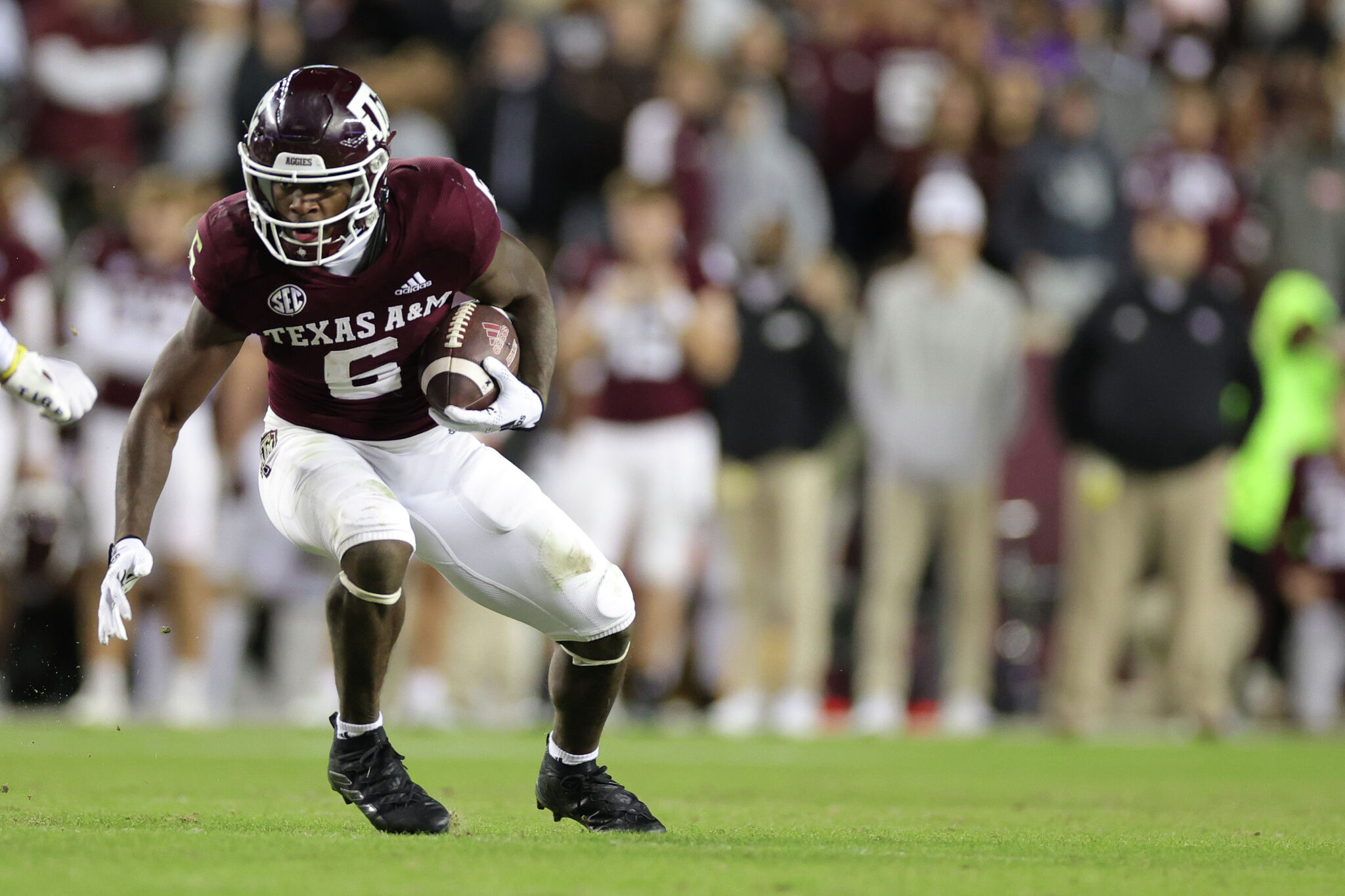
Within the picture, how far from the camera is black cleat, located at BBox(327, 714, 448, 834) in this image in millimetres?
4750

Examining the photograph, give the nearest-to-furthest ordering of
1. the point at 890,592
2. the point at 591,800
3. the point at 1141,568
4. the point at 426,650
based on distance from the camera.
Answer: the point at 591,800 < the point at 426,650 < the point at 1141,568 < the point at 890,592

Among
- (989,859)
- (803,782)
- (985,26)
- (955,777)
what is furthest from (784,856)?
(985,26)

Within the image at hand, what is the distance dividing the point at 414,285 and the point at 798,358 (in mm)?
5663

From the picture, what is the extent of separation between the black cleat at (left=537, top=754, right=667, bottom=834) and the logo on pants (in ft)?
3.41

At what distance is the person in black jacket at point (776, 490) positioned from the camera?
10211mm

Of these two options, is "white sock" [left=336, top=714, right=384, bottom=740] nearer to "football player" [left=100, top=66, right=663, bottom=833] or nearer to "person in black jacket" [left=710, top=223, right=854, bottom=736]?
"football player" [left=100, top=66, right=663, bottom=833]

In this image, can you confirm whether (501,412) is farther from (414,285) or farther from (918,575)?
(918,575)

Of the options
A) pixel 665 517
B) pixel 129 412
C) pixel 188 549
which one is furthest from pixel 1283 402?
pixel 129 412

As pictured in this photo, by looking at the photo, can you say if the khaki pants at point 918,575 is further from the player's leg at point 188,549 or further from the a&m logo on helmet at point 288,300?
the a&m logo on helmet at point 288,300

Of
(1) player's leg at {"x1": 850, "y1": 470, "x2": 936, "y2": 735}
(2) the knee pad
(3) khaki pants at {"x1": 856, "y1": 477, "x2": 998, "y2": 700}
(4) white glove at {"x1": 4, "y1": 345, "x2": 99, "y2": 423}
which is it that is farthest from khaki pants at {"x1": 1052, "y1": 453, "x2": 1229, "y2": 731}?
(4) white glove at {"x1": 4, "y1": 345, "x2": 99, "y2": 423}

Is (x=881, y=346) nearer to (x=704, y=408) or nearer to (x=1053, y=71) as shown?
(x=704, y=408)

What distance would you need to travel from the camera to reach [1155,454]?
984 cm

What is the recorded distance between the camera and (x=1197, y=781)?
24.0 feet

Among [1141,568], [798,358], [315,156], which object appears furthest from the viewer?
[798,358]
